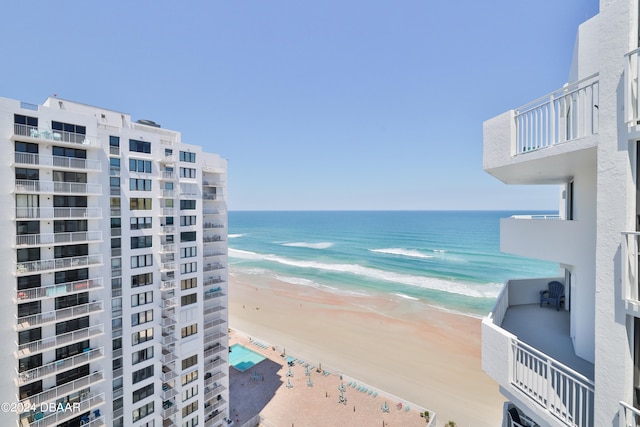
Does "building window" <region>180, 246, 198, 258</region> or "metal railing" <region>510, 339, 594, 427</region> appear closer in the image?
"metal railing" <region>510, 339, 594, 427</region>

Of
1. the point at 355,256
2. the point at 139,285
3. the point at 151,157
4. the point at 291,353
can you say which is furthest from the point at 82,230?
the point at 355,256

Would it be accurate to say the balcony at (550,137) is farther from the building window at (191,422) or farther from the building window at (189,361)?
the building window at (191,422)

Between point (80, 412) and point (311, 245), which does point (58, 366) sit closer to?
point (80, 412)

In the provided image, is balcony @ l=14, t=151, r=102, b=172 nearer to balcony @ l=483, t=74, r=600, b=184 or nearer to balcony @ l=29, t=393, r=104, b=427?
balcony @ l=29, t=393, r=104, b=427

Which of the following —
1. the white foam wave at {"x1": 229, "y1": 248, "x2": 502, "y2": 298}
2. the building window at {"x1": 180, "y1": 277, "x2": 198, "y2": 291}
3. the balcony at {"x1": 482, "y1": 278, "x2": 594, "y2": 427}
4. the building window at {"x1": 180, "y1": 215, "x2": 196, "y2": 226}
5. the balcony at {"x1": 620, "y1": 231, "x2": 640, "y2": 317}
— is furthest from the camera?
the white foam wave at {"x1": 229, "y1": 248, "x2": 502, "y2": 298}

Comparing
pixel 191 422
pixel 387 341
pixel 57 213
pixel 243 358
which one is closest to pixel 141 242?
pixel 57 213

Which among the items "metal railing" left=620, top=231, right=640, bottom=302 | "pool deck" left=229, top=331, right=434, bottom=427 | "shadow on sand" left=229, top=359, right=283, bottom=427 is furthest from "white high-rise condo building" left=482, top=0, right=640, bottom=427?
"shadow on sand" left=229, top=359, right=283, bottom=427

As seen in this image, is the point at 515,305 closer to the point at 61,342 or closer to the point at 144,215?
the point at 144,215

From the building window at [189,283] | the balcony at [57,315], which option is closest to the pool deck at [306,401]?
the building window at [189,283]
